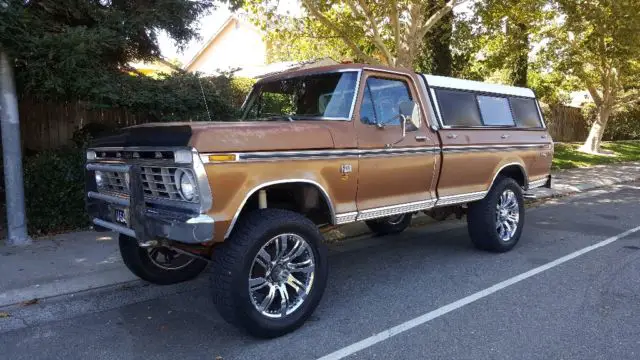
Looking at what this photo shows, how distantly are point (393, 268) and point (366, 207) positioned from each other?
1468mm

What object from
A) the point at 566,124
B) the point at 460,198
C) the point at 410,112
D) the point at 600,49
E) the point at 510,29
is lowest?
the point at 460,198

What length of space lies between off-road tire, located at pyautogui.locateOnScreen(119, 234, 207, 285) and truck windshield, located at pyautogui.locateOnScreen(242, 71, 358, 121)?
180 cm

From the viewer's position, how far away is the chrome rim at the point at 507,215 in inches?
260

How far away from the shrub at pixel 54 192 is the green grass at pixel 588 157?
13.9m

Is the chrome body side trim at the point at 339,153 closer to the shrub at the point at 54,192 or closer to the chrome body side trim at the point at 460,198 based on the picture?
the chrome body side trim at the point at 460,198

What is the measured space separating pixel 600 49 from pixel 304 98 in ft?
54.3

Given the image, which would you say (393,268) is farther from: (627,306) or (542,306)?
(627,306)

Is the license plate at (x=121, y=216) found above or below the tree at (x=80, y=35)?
below

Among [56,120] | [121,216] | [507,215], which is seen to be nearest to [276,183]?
[121,216]

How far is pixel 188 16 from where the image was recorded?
7785mm

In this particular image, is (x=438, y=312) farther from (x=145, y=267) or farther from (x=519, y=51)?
(x=519, y=51)

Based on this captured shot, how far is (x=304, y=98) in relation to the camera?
207 inches

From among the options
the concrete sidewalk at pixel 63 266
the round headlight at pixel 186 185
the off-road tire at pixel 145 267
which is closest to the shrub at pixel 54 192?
the concrete sidewalk at pixel 63 266

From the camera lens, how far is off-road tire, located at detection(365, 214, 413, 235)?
7500 millimetres
